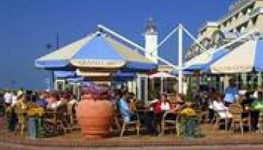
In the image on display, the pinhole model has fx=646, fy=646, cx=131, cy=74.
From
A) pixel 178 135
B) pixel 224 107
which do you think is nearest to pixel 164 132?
pixel 178 135

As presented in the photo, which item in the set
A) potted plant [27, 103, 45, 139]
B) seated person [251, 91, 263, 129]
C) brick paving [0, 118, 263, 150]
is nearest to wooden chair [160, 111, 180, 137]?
brick paving [0, 118, 263, 150]

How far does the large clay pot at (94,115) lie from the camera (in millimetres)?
14359

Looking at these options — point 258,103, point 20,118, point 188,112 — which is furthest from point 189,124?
point 20,118

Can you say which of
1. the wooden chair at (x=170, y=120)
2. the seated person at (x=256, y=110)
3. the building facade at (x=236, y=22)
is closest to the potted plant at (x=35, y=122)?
the wooden chair at (x=170, y=120)

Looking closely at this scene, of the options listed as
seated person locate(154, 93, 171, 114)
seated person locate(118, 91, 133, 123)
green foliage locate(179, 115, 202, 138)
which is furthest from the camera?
seated person locate(154, 93, 171, 114)

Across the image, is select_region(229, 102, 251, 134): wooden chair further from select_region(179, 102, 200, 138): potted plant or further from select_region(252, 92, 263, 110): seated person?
select_region(179, 102, 200, 138): potted plant

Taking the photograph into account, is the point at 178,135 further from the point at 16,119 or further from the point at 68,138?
the point at 16,119

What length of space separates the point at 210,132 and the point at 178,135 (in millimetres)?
1487

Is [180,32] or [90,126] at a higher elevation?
[180,32]

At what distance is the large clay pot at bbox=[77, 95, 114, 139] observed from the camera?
47.1 ft

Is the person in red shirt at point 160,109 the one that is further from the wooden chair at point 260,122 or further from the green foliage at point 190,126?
the wooden chair at point 260,122

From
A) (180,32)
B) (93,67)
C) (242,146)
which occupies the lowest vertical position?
(242,146)

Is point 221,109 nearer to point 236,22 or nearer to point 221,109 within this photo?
point 221,109

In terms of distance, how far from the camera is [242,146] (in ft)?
45.5
